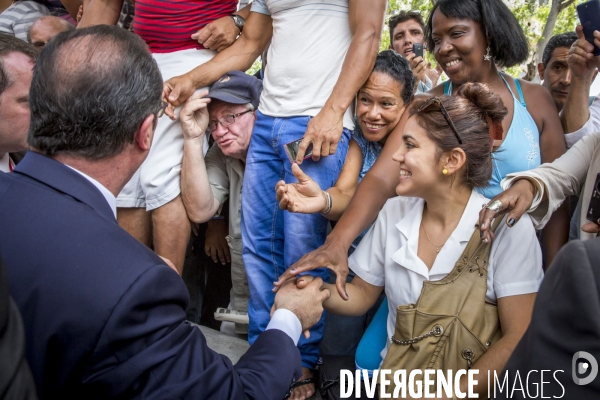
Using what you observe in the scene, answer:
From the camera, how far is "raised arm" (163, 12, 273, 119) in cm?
291

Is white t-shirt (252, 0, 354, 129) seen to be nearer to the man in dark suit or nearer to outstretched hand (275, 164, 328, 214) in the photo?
outstretched hand (275, 164, 328, 214)

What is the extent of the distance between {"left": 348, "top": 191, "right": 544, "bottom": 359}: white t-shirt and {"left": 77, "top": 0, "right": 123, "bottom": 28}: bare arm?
2.06m

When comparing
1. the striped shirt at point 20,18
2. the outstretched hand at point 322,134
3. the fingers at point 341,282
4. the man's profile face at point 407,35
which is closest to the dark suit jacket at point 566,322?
the fingers at point 341,282

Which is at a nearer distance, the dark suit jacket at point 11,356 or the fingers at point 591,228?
the dark suit jacket at point 11,356

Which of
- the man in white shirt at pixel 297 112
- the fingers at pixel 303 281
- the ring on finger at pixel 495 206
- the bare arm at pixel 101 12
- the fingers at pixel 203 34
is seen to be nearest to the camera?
the ring on finger at pixel 495 206

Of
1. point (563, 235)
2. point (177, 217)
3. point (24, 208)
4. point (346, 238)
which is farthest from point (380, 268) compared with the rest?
point (24, 208)

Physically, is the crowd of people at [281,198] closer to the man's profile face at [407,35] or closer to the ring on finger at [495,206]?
the ring on finger at [495,206]

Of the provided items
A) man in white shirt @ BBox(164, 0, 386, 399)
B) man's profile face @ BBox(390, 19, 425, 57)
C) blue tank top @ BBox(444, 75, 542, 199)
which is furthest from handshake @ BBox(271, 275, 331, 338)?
man's profile face @ BBox(390, 19, 425, 57)

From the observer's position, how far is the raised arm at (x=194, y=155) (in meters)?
2.91

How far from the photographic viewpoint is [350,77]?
8.77ft

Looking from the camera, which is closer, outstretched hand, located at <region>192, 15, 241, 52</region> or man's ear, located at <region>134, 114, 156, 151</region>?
man's ear, located at <region>134, 114, 156, 151</region>

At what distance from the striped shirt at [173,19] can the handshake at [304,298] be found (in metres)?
1.47

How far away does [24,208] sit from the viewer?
5.06ft

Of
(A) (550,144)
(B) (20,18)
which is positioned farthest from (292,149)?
(B) (20,18)
